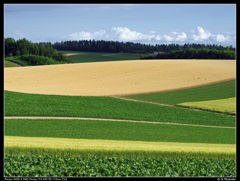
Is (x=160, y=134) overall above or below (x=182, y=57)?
below

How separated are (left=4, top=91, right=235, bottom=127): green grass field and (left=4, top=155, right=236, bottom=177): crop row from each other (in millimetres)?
10762

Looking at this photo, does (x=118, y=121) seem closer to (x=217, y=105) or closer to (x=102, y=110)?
(x=102, y=110)

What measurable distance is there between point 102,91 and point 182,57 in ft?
54.0

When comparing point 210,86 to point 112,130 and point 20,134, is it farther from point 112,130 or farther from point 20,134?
point 20,134

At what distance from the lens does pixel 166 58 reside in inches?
1676

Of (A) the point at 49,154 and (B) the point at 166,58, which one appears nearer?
(A) the point at 49,154

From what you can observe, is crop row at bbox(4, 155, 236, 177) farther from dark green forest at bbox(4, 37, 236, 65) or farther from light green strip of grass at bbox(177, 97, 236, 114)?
dark green forest at bbox(4, 37, 236, 65)

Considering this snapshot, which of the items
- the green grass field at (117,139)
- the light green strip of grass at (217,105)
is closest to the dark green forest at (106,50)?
the light green strip of grass at (217,105)

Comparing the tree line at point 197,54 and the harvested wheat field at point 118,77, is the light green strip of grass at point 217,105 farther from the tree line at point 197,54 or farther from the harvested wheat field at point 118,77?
the tree line at point 197,54

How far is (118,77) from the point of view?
3538cm

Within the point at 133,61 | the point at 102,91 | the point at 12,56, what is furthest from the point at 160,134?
the point at 12,56

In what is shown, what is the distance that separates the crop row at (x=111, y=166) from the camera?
26.0 ft

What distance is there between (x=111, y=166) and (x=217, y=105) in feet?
58.2

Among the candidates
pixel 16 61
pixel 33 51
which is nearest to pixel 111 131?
pixel 16 61
